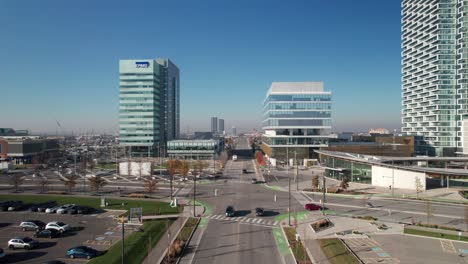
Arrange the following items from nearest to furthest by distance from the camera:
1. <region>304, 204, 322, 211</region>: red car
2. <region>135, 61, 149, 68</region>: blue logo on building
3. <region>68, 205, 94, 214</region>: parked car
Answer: <region>68, 205, 94, 214</region>: parked car < <region>304, 204, 322, 211</region>: red car < <region>135, 61, 149, 68</region>: blue logo on building

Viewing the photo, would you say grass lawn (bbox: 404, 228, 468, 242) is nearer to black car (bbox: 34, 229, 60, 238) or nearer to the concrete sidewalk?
the concrete sidewalk

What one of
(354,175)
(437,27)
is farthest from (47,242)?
(437,27)

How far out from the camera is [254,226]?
116 feet

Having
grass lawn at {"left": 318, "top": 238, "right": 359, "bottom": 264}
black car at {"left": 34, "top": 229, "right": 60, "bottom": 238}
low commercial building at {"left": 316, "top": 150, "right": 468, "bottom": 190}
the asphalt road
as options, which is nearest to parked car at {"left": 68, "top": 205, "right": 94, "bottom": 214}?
black car at {"left": 34, "top": 229, "right": 60, "bottom": 238}

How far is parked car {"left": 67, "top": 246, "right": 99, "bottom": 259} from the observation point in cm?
2644

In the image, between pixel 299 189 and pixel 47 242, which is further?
pixel 299 189

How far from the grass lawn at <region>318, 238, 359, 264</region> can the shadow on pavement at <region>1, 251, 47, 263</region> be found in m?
25.9

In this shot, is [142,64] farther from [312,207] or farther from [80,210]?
[312,207]

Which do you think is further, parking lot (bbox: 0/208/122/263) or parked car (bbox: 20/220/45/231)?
parked car (bbox: 20/220/45/231)

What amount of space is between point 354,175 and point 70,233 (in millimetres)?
54737

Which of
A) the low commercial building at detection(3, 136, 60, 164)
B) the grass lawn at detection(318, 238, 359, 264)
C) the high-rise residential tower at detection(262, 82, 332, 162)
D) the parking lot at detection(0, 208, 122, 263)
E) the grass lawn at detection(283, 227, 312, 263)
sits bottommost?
the parking lot at detection(0, 208, 122, 263)

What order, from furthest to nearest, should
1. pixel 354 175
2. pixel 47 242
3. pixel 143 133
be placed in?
pixel 143 133 → pixel 354 175 → pixel 47 242

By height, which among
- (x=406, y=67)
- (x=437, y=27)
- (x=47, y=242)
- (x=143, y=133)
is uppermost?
(x=437, y=27)

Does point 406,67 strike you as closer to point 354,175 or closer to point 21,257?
point 354,175
